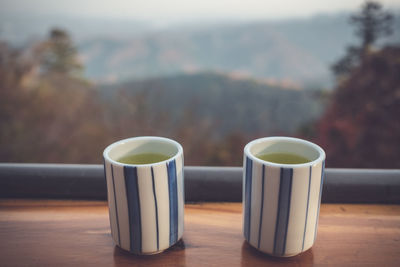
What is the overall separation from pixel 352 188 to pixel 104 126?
4396 millimetres

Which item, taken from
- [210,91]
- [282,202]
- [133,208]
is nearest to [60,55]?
[210,91]

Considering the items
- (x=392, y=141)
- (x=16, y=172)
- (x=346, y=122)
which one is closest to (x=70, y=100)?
(x=346, y=122)

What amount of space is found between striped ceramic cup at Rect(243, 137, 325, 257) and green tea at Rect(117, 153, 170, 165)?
15 centimetres

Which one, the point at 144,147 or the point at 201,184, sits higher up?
the point at 144,147

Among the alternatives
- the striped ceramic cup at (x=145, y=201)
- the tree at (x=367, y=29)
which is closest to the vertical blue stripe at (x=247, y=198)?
the striped ceramic cup at (x=145, y=201)

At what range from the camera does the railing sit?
0.67 meters

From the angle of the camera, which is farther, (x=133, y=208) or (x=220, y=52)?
(x=220, y=52)

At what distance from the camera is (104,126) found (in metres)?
4.73

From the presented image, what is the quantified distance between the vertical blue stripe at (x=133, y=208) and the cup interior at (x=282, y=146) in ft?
0.64

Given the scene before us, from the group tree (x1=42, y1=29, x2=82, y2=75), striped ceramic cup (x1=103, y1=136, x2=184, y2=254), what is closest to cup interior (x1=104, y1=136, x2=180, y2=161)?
striped ceramic cup (x1=103, y1=136, x2=184, y2=254)

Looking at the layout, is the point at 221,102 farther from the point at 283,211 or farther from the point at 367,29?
the point at 283,211

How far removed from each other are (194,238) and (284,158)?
21 cm

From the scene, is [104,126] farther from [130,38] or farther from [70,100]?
[130,38]

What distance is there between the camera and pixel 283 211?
50 cm
